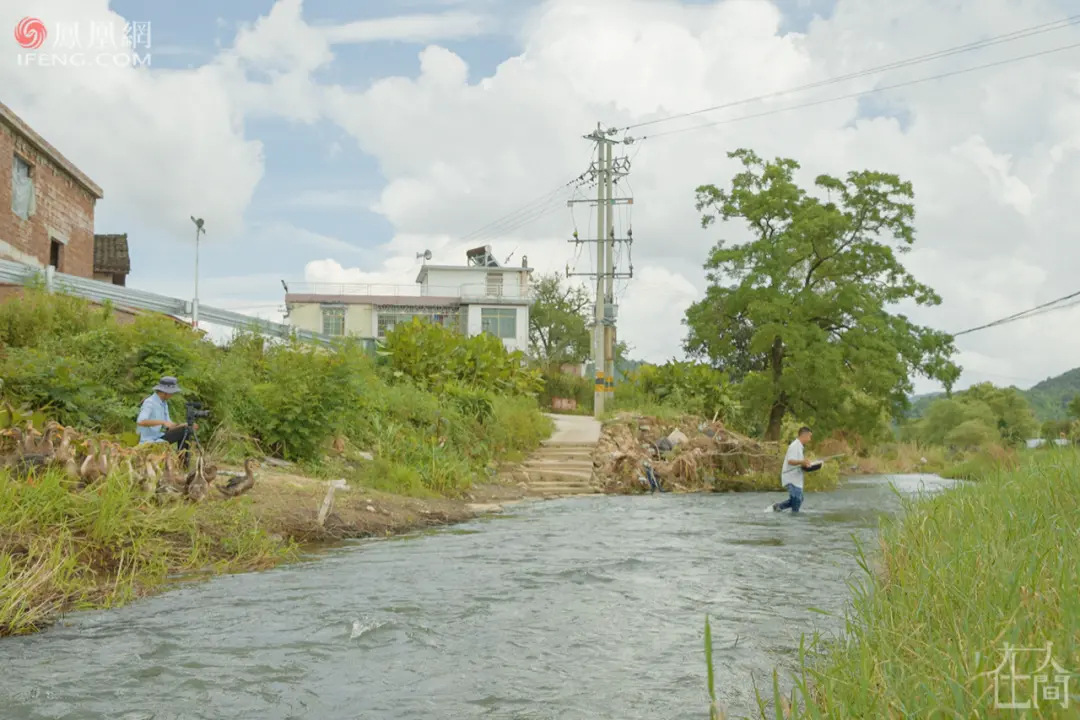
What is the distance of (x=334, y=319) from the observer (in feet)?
202

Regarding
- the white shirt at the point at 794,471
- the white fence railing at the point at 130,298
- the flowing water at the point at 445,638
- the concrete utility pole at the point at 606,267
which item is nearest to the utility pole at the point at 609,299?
the concrete utility pole at the point at 606,267

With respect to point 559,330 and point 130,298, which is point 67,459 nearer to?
point 130,298

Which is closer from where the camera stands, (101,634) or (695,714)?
(695,714)

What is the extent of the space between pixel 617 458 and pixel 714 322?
535 inches

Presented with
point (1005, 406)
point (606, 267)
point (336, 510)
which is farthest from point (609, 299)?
point (1005, 406)

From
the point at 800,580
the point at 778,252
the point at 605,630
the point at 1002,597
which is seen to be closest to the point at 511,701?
the point at 605,630

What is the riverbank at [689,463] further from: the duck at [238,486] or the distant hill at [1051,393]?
the distant hill at [1051,393]

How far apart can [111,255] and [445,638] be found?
3559 cm

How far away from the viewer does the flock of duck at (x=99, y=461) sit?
9.62 m

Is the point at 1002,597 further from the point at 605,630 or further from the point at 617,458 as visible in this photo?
the point at 617,458

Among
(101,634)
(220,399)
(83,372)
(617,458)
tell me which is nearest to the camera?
(101,634)

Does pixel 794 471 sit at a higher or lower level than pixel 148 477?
lower

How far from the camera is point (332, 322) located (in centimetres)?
6172

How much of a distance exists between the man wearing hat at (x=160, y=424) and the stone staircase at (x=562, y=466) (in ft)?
33.5
